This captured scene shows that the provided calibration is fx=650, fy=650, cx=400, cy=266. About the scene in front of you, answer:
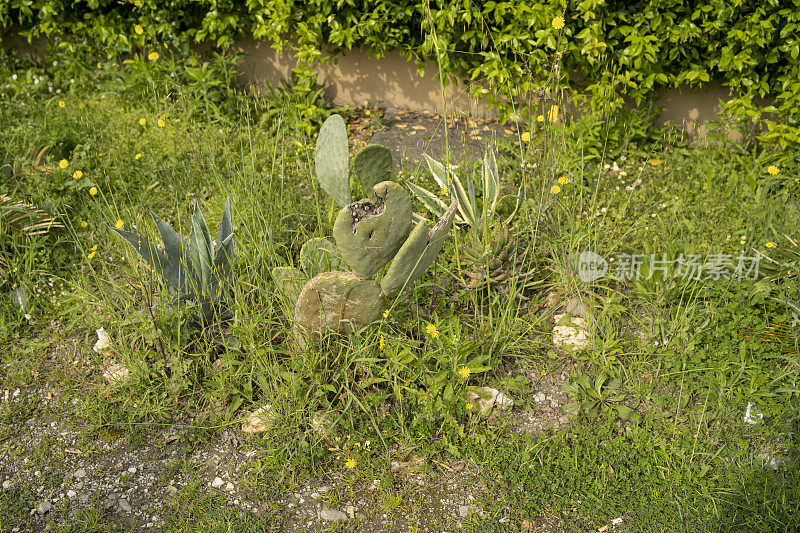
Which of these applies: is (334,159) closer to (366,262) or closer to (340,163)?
(340,163)

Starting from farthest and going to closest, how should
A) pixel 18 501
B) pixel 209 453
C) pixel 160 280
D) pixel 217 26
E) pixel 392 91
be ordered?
pixel 392 91, pixel 217 26, pixel 160 280, pixel 209 453, pixel 18 501

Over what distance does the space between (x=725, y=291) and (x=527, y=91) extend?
5.93ft

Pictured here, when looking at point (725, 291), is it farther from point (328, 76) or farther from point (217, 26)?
point (217, 26)

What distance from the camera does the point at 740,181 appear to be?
12.6 feet

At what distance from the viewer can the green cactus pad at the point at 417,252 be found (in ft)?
7.36

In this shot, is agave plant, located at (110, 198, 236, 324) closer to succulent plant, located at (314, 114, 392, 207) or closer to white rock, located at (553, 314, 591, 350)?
succulent plant, located at (314, 114, 392, 207)

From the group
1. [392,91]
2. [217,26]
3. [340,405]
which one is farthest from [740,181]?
[217,26]

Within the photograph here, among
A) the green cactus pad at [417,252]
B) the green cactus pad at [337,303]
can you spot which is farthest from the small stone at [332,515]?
the green cactus pad at [417,252]

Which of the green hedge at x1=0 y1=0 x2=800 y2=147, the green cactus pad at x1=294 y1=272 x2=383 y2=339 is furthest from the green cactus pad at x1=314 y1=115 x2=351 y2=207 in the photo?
the green hedge at x1=0 y1=0 x2=800 y2=147

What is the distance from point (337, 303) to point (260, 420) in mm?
570

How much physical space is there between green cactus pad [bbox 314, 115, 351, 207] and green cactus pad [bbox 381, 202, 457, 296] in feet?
2.05

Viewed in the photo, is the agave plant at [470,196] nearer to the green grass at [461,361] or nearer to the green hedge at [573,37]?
the green grass at [461,361]

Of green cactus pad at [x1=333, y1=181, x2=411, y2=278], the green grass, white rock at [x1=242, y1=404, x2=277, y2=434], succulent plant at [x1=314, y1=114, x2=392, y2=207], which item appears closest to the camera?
green cactus pad at [x1=333, y1=181, x2=411, y2=278]

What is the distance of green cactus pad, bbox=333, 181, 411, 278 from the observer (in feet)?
7.21
